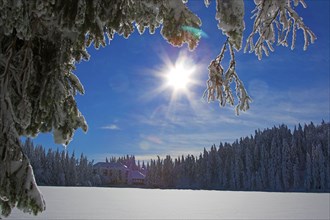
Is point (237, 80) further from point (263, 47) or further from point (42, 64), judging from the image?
point (42, 64)

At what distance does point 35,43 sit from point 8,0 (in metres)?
1.05

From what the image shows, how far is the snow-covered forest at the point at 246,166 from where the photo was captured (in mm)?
122000

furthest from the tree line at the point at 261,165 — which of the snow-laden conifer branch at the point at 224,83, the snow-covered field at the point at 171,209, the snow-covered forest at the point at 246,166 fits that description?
the snow-laden conifer branch at the point at 224,83

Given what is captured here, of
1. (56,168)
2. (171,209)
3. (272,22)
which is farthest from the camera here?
(56,168)

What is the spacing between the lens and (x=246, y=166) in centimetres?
13550

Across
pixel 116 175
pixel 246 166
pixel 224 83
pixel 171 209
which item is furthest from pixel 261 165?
pixel 224 83

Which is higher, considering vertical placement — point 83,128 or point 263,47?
point 263,47

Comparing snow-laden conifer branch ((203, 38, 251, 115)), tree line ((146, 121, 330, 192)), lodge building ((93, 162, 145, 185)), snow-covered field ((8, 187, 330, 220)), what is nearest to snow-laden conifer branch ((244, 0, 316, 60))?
snow-laden conifer branch ((203, 38, 251, 115))

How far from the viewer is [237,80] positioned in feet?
14.6

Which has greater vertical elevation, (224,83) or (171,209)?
(224,83)

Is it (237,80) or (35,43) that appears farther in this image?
(35,43)

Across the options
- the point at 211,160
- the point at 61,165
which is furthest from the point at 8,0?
the point at 211,160

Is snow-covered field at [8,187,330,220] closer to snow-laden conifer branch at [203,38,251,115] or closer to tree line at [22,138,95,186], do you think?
snow-laden conifer branch at [203,38,251,115]

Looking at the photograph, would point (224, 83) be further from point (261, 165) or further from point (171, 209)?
point (261, 165)
